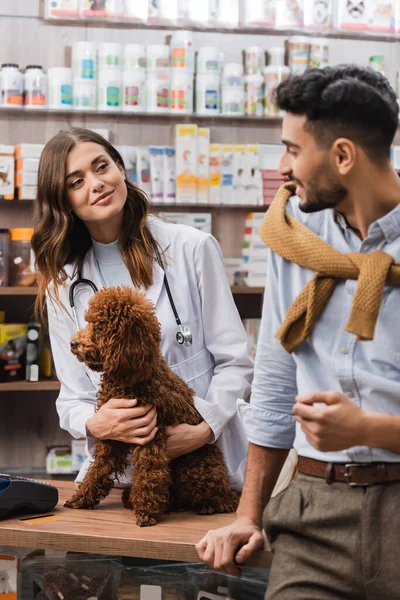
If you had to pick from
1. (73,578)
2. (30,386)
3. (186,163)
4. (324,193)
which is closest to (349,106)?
(324,193)

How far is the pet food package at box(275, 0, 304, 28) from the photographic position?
4734mm

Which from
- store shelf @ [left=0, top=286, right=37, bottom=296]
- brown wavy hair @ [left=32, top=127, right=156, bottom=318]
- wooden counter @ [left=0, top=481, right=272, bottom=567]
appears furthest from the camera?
store shelf @ [left=0, top=286, right=37, bottom=296]

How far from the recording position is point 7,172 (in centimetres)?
461

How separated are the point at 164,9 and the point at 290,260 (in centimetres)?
356

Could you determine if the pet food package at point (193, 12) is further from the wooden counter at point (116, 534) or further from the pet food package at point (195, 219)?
the wooden counter at point (116, 534)

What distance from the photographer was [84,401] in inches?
89.6

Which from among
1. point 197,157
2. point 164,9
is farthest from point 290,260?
point 164,9

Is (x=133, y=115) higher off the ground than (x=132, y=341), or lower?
higher

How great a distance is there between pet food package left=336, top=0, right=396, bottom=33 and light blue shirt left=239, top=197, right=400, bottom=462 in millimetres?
3550

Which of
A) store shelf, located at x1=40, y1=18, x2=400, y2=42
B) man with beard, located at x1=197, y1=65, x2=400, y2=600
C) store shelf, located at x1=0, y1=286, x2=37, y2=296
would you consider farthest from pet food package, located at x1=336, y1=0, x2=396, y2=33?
man with beard, located at x1=197, y1=65, x2=400, y2=600

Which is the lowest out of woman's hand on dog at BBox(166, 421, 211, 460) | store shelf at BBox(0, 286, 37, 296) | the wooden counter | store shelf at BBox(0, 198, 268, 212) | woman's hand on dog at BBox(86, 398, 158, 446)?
store shelf at BBox(0, 286, 37, 296)

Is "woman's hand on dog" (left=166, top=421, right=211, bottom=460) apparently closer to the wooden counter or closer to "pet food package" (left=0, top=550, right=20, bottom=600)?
the wooden counter

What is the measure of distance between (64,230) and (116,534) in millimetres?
912

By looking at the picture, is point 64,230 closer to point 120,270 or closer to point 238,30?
point 120,270
